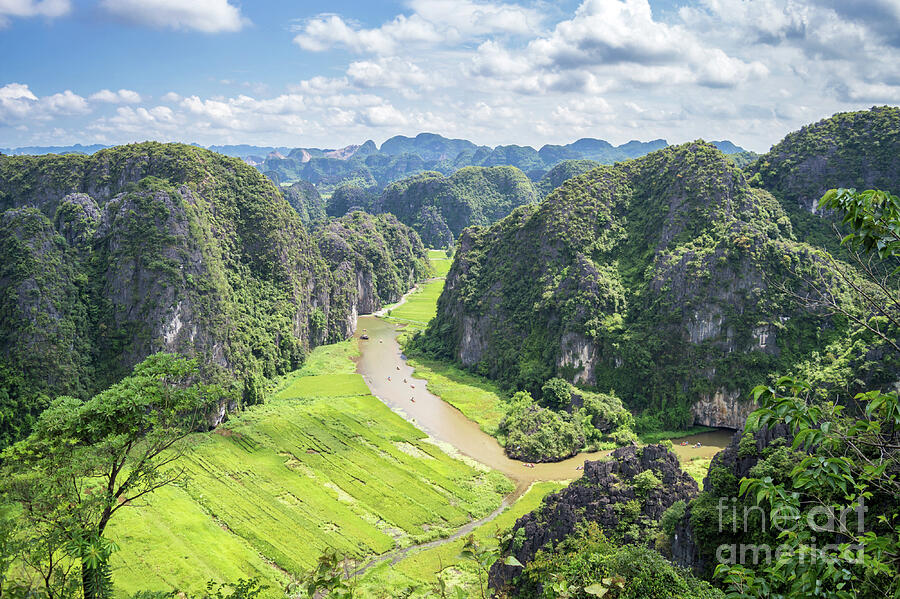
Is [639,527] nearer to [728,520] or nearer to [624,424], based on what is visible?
[728,520]

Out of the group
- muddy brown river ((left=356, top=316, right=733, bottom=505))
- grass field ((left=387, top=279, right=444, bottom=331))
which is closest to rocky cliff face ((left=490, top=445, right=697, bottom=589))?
muddy brown river ((left=356, top=316, right=733, bottom=505))

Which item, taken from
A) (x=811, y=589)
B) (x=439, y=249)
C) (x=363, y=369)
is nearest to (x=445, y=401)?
(x=363, y=369)

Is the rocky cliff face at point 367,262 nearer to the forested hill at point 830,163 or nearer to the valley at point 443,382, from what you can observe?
Result: the valley at point 443,382

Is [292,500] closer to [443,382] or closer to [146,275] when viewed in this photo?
[443,382]

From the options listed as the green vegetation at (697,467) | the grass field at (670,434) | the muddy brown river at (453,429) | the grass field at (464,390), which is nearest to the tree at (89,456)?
the muddy brown river at (453,429)

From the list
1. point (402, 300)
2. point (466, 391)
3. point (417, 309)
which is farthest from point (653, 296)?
point (402, 300)

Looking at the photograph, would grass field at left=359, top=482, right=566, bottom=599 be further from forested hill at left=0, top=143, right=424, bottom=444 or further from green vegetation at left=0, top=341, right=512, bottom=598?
forested hill at left=0, top=143, right=424, bottom=444

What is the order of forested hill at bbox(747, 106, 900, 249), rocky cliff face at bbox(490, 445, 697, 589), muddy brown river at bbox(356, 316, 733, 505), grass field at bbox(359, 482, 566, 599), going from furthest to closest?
forested hill at bbox(747, 106, 900, 249) < muddy brown river at bbox(356, 316, 733, 505) < grass field at bbox(359, 482, 566, 599) < rocky cliff face at bbox(490, 445, 697, 589)
